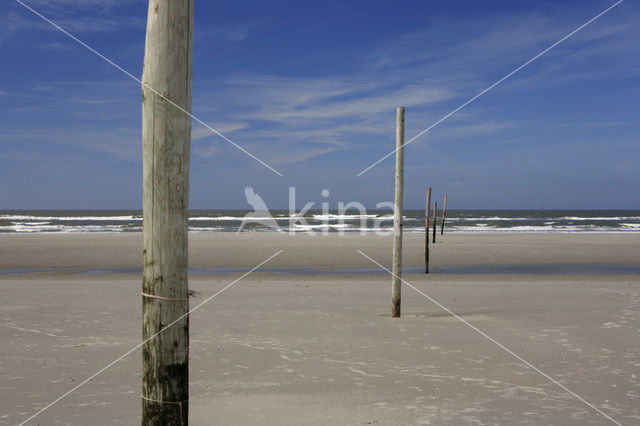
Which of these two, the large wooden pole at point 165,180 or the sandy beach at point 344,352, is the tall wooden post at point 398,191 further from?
the large wooden pole at point 165,180

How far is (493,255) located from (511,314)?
45.2 feet

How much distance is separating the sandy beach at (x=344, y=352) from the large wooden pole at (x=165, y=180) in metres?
0.43

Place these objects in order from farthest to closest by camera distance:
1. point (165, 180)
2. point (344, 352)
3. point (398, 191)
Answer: point (398, 191) < point (344, 352) < point (165, 180)

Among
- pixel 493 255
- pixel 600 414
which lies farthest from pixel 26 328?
pixel 493 255

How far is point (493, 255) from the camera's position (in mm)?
22578

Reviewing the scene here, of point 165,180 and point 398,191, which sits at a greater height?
point 398,191

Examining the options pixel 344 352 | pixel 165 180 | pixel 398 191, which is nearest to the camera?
pixel 165 180

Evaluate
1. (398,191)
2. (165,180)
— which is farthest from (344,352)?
(165,180)

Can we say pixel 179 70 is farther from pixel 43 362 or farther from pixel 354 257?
pixel 354 257

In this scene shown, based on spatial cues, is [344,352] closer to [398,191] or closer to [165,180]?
[398,191]

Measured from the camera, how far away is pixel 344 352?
22.0ft

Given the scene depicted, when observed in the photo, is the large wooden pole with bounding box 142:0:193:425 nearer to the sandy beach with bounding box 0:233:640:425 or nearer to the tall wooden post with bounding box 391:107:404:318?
the sandy beach with bounding box 0:233:640:425

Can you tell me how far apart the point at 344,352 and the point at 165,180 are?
4.19 metres

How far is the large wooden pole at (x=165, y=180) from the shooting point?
10.6 ft
